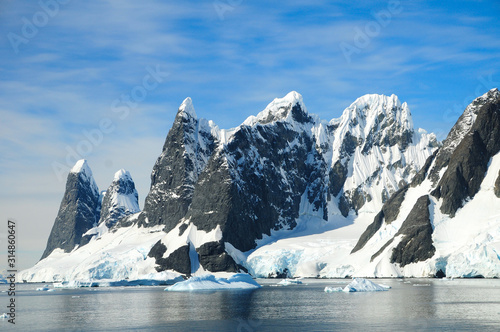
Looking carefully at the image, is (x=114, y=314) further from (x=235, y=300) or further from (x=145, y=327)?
(x=235, y=300)

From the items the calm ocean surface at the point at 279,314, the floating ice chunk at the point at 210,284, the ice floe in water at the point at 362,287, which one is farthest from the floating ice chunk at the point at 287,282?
the calm ocean surface at the point at 279,314

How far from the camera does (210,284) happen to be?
519 ft

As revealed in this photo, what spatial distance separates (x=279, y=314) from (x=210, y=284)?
219 feet

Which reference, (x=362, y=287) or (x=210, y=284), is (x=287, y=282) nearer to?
(x=210, y=284)

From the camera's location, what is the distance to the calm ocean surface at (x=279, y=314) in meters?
78.4

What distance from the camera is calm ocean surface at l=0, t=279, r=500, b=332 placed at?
78.4 m

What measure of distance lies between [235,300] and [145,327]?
139 ft

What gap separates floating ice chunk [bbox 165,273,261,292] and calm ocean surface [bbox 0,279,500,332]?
27.8m

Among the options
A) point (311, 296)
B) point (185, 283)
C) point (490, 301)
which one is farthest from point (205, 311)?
point (185, 283)

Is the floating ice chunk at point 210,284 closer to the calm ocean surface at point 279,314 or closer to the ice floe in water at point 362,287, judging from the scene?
the calm ocean surface at point 279,314

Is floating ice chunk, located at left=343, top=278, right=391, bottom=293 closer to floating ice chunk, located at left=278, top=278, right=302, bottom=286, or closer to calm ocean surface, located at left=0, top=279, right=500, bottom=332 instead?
calm ocean surface, located at left=0, top=279, right=500, bottom=332

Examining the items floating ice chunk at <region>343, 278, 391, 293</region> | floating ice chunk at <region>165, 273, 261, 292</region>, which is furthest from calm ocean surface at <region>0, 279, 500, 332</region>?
floating ice chunk at <region>165, 273, 261, 292</region>

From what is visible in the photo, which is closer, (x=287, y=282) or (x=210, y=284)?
(x=210, y=284)

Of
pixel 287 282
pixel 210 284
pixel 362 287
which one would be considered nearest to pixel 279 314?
pixel 362 287
